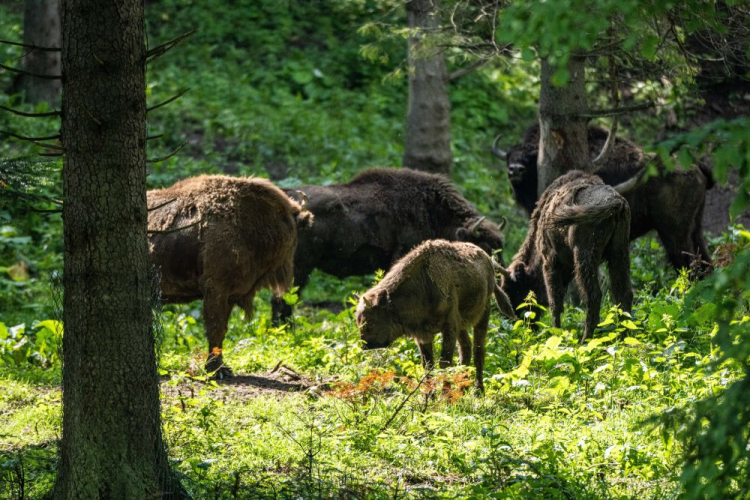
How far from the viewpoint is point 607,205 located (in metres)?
9.30

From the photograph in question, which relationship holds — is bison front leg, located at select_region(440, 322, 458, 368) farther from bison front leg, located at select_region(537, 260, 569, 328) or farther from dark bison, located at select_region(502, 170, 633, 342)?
bison front leg, located at select_region(537, 260, 569, 328)

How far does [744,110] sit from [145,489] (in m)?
15.0

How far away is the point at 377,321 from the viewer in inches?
334

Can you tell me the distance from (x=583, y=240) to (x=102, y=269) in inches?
223

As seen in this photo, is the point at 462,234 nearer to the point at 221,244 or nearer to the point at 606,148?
the point at 606,148

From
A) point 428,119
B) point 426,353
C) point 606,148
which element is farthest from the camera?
point 428,119

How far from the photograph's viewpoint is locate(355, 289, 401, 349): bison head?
8438 millimetres

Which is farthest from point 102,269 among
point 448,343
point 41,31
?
point 41,31

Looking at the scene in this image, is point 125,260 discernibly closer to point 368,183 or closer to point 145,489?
point 145,489

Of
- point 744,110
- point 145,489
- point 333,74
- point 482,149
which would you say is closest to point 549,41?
point 145,489

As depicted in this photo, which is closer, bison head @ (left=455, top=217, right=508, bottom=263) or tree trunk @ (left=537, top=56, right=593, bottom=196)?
tree trunk @ (left=537, top=56, right=593, bottom=196)

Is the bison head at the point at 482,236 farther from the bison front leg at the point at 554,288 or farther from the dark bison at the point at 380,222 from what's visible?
the bison front leg at the point at 554,288

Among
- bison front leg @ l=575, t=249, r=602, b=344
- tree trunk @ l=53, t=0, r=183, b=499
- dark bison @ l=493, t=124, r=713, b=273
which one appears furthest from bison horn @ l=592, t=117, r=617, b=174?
tree trunk @ l=53, t=0, r=183, b=499

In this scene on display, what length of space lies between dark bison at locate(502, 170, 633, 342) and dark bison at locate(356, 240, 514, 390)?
141cm
